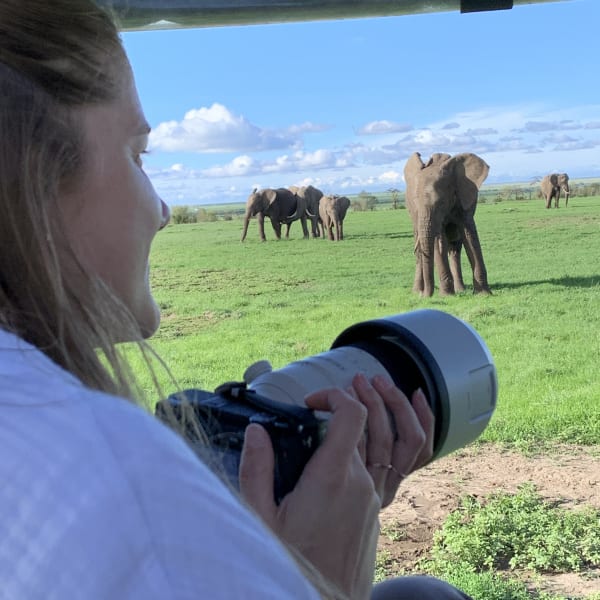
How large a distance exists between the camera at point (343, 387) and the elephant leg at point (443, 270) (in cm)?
490

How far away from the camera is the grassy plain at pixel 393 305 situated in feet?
9.18

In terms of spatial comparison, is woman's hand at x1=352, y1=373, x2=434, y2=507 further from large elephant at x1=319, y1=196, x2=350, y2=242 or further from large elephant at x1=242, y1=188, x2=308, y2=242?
large elephant at x1=242, y1=188, x2=308, y2=242

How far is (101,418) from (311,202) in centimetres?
1265

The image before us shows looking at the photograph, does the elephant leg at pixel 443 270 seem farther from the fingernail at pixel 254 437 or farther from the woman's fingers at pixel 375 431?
the fingernail at pixel 254 437

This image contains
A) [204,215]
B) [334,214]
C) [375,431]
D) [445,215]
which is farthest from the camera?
[204,215]

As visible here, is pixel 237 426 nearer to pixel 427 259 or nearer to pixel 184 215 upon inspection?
pixel 427 259

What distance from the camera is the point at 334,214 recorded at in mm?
10758

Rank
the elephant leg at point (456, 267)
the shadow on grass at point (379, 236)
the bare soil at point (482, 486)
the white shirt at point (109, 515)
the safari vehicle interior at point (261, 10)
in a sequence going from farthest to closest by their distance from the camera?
the shadow on grass at point (379, 236) < the elephant leg at point (456, 267) < the bare soil at point (482, 486) < the safari vehicle interior at point (261, 10) < the white shirt at point (109, 515)

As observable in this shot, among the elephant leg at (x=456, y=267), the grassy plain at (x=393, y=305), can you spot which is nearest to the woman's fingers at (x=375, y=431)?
the grassy plain at (x=393, y=305)

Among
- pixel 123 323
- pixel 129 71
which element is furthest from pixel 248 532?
Answer: pixel 129 71

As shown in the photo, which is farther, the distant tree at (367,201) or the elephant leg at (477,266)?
the distant tree at (367,201)

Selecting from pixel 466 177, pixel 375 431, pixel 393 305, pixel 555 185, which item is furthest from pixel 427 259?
pixel 555 185

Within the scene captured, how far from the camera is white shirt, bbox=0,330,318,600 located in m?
0.21

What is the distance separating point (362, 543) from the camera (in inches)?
14.9
